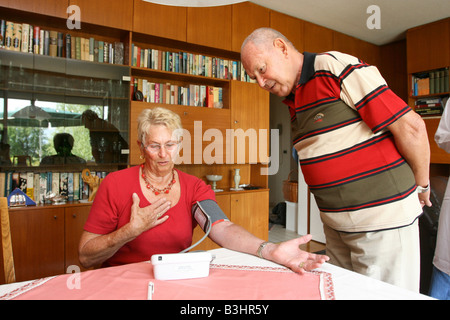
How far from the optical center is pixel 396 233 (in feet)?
3.66

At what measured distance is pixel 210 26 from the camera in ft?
11.2

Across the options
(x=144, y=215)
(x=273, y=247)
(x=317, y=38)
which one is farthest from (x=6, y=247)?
(x=317, y=38)

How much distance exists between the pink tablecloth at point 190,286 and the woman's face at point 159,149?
55 cm

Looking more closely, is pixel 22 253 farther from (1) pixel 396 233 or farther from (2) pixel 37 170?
(1) pixel 396 233

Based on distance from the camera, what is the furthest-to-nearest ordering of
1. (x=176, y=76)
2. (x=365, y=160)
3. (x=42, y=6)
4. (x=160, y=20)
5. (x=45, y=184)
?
1. (x=176, y=76)
2. (x=160, y=20)
3. (x=45, y=184)
4. (x=42, y=6)
5. (x=365, y=160)

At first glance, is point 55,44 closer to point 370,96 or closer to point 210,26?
point 210,26

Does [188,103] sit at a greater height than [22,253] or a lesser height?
greater

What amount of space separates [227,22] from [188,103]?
39.8 inches

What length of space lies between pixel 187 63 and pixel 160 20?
0.49m

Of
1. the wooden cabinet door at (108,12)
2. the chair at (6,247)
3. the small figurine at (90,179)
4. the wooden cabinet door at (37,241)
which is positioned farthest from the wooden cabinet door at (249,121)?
the chair at (6,247)

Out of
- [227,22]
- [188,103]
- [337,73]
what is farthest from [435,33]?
[337,73]

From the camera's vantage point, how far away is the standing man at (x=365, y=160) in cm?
109

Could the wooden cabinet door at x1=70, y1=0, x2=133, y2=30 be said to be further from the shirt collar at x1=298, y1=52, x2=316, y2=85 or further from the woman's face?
the shirt collar at x1=298, y1=52, x2=316, y2=85
